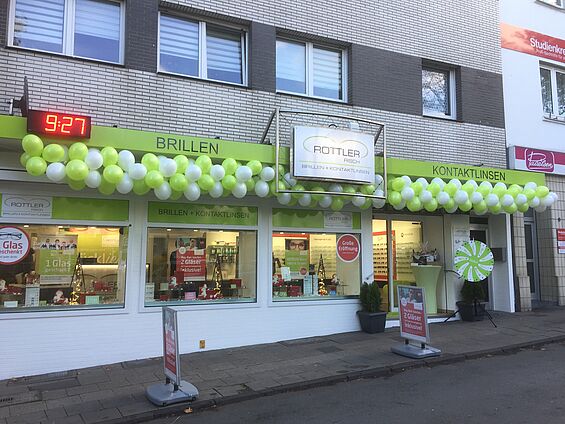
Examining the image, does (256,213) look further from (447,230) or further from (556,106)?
(556,106)

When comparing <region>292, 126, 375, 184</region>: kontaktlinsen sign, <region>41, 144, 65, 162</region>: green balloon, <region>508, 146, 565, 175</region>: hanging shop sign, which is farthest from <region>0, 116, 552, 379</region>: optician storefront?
<region>508, 146, 565, 175</region>: hanging shop sign

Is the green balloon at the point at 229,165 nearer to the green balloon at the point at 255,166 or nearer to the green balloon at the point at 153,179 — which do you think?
the green balloon at the point at 255,166

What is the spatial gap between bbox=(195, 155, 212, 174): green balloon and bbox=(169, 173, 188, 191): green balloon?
0.34 meters

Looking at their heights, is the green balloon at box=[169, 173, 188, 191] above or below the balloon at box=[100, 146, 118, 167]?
below

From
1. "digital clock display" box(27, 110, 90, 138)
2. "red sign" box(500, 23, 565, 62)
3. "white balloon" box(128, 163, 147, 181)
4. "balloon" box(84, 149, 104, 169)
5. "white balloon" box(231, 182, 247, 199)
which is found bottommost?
"white balloon" box(231, 182, 247, 199)

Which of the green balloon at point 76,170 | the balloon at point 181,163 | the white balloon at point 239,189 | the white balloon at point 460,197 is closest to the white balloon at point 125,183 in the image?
the green balloon at point 76,170

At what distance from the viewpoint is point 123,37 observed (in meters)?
8.63

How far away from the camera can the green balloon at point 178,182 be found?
7.36 m

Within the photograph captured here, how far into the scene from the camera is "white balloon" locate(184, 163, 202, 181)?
24.4 feet

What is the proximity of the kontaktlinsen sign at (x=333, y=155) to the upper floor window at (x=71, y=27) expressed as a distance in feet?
11.4

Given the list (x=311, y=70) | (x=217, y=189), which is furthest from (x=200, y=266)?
(x=311, y=70)

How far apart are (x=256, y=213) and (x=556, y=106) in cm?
936

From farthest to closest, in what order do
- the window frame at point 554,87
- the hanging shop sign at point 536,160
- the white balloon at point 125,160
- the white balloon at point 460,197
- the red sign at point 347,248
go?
the window frame at point 554,87
the hanging shop sign at point 536,160
the red sign at point 347,248
the white balloon at point 460,197
the white balloon at point 125,160

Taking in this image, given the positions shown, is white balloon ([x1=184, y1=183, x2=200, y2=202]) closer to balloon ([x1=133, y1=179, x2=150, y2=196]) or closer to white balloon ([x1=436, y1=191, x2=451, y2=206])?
balloon ([x1=133, y1=179, x2=150, y2=196])
